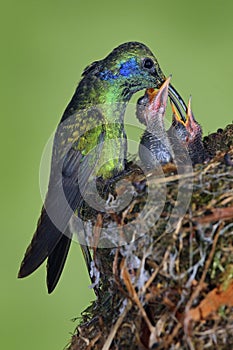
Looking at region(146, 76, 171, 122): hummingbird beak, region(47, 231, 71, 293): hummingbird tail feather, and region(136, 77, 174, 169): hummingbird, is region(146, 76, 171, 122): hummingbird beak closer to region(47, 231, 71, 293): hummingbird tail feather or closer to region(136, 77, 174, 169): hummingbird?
region(136, 77, 174, 169): hummingbird

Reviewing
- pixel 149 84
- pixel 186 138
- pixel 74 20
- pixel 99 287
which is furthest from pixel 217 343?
pixel 74 20

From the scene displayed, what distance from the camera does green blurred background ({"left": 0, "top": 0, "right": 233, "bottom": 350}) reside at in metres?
3.07

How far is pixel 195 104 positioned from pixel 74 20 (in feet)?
2.79

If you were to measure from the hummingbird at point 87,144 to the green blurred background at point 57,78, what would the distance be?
1286 mm

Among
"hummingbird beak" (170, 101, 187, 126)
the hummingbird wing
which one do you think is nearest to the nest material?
the hummingbird wing

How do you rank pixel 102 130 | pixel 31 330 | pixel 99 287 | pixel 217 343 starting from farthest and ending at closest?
pixel 31 330 < pixel 102 130 < pixel 99 287 < pixel 217 343

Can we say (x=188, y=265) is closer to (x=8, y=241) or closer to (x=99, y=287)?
(x=99, y=287)

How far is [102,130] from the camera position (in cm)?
166

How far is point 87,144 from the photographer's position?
1634 millimetres

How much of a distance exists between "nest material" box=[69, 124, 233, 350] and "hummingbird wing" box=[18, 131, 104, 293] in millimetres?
215

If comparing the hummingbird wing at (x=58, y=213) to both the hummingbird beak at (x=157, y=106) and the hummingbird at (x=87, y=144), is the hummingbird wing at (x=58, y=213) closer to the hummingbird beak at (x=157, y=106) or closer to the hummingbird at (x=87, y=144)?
the hummingbird at (x=87, y=144)

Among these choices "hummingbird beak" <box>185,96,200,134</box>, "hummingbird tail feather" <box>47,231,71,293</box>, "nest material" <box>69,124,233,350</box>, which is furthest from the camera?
"hummingbird beak" <box>185,96,200,134</box>

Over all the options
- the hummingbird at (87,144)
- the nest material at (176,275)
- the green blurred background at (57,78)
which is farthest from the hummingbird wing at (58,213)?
the green blurred background at (57,78)

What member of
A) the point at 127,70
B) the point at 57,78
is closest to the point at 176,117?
the point at 127,70
